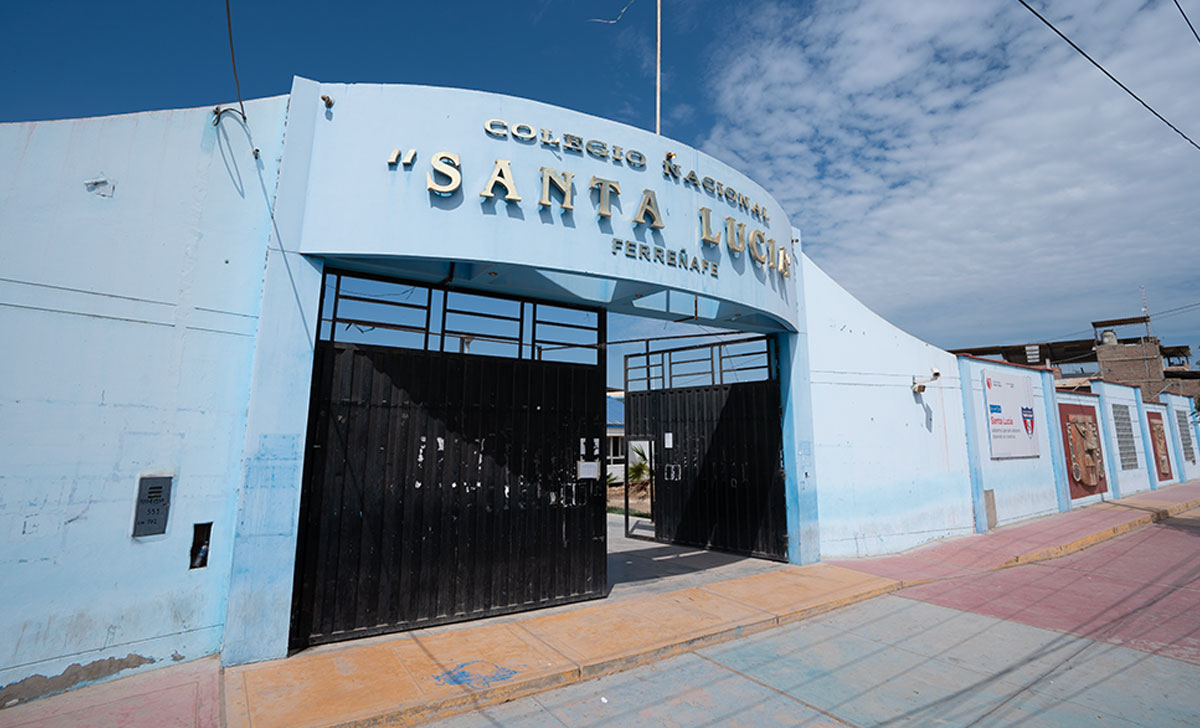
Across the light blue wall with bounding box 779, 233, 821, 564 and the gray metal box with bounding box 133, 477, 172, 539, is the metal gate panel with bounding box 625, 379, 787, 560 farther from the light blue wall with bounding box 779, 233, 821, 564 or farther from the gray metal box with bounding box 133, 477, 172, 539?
the gray metal box with bounding box 133, 477, 172, 539

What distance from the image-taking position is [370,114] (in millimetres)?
6148

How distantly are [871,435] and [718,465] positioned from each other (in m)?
3.12

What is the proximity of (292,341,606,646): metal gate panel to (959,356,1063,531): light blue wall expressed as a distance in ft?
34.7

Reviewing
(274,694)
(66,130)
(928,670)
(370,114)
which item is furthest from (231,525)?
(928,670)

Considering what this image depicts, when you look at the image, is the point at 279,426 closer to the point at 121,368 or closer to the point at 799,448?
the point at 121,368

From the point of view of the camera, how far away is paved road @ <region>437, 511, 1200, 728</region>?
4.62 m

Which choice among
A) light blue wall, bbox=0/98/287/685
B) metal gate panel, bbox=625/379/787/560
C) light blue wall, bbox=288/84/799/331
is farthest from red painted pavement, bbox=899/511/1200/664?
light blue wall, bbox=0/98/287/685

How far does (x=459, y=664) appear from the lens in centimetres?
538

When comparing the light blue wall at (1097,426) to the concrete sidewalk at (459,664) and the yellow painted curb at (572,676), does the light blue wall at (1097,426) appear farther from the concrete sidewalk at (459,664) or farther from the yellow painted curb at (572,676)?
the yellow painted curb at (572,676)

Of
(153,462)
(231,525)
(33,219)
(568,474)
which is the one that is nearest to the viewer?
(33,219)

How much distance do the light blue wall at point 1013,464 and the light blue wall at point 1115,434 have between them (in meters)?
5.67

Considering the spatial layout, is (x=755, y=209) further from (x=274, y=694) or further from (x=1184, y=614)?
(x=274, y=694)

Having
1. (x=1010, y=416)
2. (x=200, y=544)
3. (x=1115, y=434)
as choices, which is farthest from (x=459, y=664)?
(x=1115, y=434)

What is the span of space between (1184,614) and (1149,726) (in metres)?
4.47
